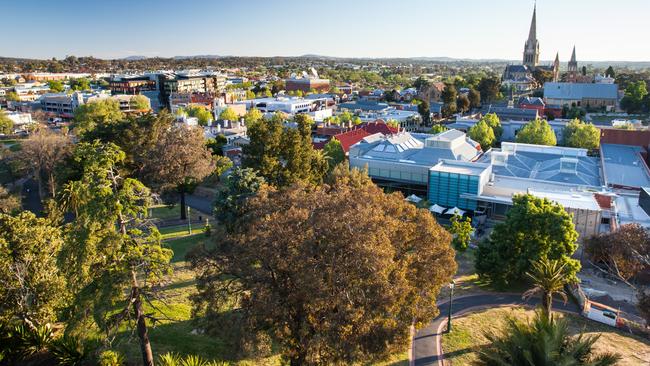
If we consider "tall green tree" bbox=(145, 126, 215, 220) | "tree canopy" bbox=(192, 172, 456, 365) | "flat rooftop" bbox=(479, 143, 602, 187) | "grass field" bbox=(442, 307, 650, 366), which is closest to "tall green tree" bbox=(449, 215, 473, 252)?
"grass field" bbox=(442, 307, 650, 366)

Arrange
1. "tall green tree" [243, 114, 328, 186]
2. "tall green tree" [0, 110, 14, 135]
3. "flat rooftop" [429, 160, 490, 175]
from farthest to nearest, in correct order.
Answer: "tall green tree" [0, 110, 14, 135] → "flat rooftop" [429, 160, 490, 175] → "tall green tree" [243, 114, 328, 186]

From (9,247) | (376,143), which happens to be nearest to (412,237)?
(9,247)

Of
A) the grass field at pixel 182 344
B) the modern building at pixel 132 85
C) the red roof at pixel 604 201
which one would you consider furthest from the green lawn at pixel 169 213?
the modern building at pixel 132 85

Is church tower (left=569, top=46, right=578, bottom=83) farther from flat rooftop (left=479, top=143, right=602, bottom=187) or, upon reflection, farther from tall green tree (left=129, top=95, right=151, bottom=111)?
tall green tree (left=129, top=95, right=151, bottom=111)

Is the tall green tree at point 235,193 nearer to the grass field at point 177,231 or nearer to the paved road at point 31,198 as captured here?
the grass field at point 177,231

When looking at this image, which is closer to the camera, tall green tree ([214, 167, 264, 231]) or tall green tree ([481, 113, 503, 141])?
tall green tree ([214, 167, 264, 231])

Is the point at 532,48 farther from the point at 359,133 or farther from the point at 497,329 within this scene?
the point at 497,329

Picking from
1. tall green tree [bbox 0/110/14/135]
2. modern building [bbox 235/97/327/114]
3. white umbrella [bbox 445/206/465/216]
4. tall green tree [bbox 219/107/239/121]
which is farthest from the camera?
modern building [bbox 235/97/327/114]

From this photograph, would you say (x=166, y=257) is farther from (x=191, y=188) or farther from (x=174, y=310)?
(x=191, y=188)
